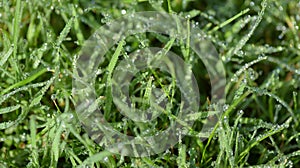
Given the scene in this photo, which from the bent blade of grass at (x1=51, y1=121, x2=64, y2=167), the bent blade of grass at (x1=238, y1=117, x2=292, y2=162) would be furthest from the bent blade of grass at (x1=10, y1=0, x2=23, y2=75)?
the bent blade of grass at (x1=238, y1=117, x2=292, y2=162)

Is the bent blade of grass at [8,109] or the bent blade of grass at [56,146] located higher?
the bent blade of grass at [8,109]

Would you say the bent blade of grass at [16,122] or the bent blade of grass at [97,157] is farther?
the bent blade of grass at [16,122]

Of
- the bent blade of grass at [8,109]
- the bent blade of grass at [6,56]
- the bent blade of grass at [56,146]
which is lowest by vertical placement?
the bent blade of grass at [56,146]

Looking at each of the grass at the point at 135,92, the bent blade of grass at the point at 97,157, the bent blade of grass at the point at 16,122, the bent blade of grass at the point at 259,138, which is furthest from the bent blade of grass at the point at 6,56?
the bent blade of grass at the point at 259,138

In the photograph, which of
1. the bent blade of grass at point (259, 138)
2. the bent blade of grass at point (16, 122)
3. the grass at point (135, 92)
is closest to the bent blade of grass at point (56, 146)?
the grass at point (135, 92)

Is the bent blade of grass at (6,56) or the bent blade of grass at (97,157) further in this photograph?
the bent blade of grass at (6,56)

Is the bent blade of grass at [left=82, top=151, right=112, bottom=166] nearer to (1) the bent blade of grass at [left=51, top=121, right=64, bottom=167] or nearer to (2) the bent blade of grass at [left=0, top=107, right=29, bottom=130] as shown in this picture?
(1) the bent blade of grass at [left=51, top=121, right=64, bottom=167]

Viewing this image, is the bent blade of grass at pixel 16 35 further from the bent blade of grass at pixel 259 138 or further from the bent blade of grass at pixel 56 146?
the bent blade of grass at pixel 259 138

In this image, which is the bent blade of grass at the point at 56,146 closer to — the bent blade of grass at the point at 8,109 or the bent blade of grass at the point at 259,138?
the bent blade of grass at the point at 8,109

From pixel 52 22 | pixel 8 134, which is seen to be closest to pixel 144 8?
pixel 52 22
